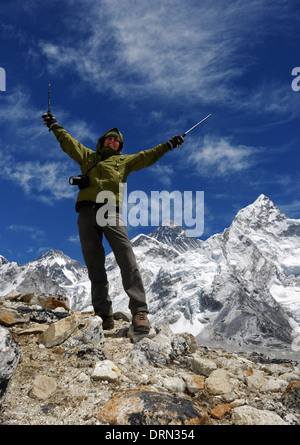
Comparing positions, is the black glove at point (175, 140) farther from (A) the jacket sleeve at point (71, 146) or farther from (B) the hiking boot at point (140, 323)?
(B) the hiking boot at point (140, 323)

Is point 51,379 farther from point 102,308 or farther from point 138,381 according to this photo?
point 102,308

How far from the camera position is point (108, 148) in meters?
6.89

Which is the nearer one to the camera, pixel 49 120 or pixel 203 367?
pixel 203 367

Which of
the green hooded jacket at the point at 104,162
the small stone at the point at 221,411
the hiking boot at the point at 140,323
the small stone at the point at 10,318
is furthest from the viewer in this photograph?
the green hooded jacket at the point at 104,162

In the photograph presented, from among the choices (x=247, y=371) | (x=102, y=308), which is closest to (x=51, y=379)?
(x=102, y=308)

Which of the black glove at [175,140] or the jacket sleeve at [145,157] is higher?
the black glove at [175,140]

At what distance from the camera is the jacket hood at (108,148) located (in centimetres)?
689

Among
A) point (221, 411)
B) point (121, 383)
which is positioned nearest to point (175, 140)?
point (121, 383)

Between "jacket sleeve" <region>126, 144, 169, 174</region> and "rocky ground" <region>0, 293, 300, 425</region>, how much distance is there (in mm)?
3012

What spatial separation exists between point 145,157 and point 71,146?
1.48 metres

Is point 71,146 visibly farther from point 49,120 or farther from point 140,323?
point 140,323

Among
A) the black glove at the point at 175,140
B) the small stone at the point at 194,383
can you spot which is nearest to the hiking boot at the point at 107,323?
the small stone at the point at 194,383

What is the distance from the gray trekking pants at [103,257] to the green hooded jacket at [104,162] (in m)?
0.35

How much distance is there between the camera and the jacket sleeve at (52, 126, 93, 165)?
6852mm
